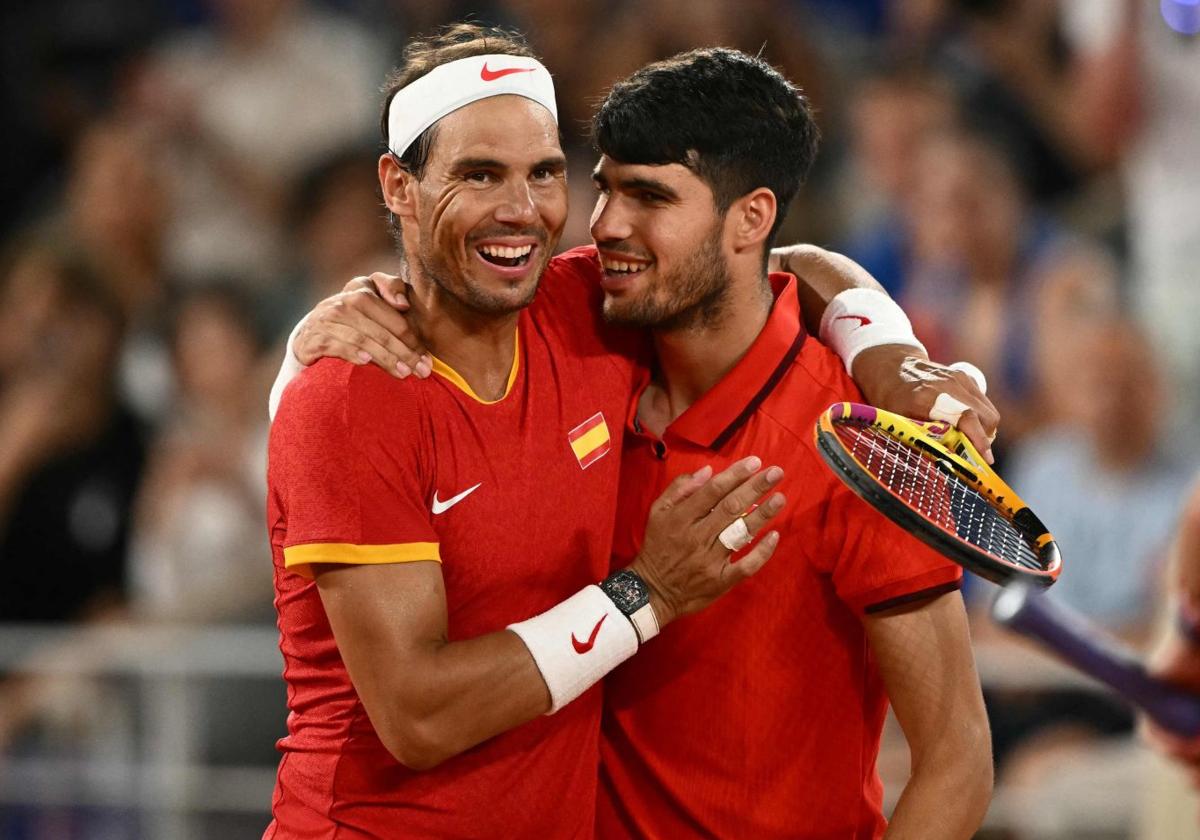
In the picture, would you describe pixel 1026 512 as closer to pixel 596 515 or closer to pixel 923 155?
pixel 596 515

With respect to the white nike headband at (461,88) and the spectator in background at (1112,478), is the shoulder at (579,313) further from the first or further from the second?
the spectator in background at (1112,478)

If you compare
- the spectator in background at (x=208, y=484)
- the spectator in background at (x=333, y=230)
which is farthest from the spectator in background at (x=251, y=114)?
the spectator in background at (x=208, y=484)

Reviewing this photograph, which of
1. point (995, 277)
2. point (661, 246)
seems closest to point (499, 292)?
point (661, 246)

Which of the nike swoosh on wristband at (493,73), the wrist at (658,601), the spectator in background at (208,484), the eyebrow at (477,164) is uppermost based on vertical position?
the nike swoosh on wristband at (493,73)

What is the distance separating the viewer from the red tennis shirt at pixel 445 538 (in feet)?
9.12

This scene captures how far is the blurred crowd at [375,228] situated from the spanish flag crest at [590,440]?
279 cm

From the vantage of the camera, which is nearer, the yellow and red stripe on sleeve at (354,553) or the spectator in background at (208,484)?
the yellow and red stripe on sleeve at (354,553)

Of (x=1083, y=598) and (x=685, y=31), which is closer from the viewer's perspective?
(x=1083, y=598)

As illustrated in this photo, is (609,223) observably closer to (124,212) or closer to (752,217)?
(752,217)

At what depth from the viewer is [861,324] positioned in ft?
10.2

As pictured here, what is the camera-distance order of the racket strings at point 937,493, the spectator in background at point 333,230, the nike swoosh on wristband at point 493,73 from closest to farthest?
1. the racket strings at point 937,493
2. the nike swoosh on wristband at point 493,73
3. the spectator in background at point 333,230

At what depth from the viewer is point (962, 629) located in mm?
2836

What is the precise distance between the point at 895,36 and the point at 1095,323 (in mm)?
1476

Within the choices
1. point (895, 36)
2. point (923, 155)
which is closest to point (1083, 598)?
point (923, 155)
